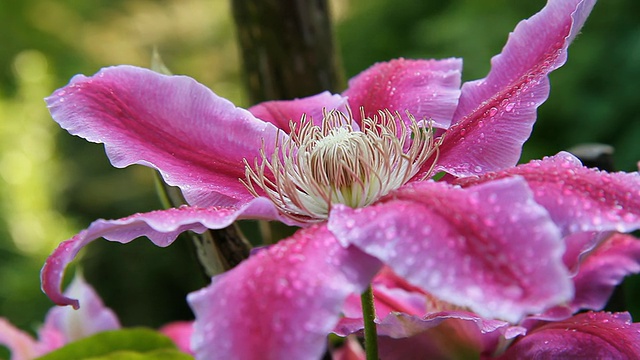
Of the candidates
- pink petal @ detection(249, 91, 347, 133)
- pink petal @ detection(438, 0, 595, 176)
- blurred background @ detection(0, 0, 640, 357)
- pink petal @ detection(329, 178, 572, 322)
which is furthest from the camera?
blurred background @ detection(0, 0, 640, 357)

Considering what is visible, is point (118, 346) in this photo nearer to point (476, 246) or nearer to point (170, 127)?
point (170, 127)

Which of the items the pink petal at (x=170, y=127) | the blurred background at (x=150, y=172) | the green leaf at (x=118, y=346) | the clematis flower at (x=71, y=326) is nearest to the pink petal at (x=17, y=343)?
the clematis flower at (x=71, y=326)

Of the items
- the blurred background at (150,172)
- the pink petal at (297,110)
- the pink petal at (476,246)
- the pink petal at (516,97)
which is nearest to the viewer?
the pink petal at (476,246)

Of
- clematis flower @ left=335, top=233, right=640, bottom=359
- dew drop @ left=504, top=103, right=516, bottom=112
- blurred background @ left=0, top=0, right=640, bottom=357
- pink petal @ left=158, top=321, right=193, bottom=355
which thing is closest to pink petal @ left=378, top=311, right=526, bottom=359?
clematis flower @ left=335, top=233, right=640, bottom=359

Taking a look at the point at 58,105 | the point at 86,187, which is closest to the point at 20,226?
the point at 86,187

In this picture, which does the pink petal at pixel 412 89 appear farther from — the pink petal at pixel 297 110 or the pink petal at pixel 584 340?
the pink petal at pixel 584 340

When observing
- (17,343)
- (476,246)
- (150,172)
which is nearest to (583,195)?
(476,246)

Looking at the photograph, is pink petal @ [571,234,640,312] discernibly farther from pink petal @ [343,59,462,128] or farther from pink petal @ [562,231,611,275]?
pink petal @ [343,59,462,128]
